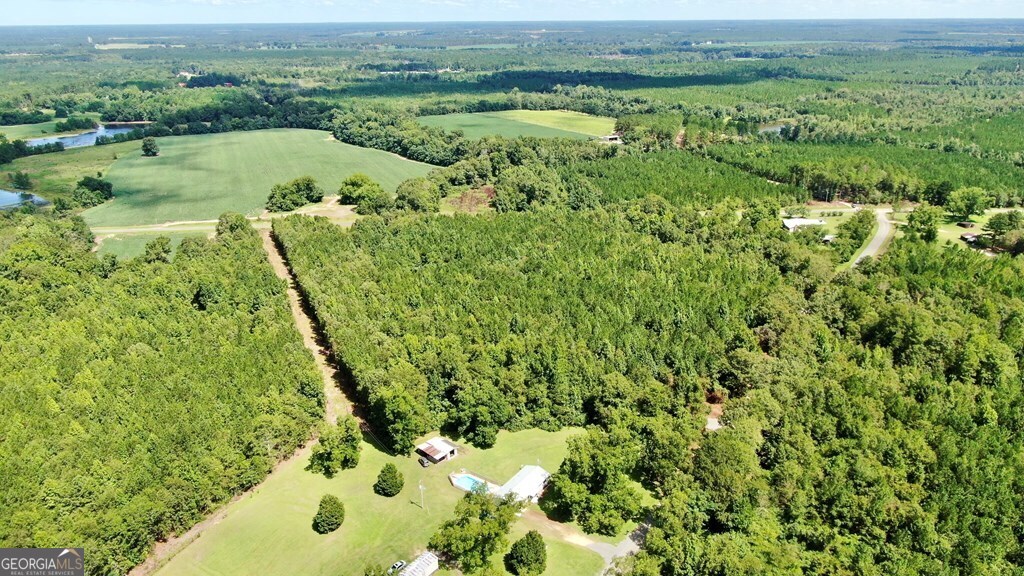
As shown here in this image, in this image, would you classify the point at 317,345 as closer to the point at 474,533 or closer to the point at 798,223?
the point at 474,533

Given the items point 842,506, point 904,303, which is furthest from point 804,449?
point 904,303

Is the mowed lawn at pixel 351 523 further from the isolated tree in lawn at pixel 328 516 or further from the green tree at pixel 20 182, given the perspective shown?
the green tree at pixel 20 182

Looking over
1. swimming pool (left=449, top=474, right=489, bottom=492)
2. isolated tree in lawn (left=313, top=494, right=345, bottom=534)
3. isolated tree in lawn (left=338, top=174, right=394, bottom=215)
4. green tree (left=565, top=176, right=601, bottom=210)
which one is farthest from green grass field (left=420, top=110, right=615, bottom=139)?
isolated tree in lawn (left=313, top=494, right=345, bottom=534)

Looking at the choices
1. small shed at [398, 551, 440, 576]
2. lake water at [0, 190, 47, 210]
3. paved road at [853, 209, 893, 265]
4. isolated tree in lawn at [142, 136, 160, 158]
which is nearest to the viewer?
small shed at [398, 551, 440, 576]

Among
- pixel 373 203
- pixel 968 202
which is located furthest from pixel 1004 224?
pixel 373 203

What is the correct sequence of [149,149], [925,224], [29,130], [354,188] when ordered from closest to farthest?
[925,224] → [354,188] → [149,149] → [29,130]

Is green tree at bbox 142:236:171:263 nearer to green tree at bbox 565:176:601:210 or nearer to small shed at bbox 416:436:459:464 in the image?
small shed at bbox 416:436:459:464

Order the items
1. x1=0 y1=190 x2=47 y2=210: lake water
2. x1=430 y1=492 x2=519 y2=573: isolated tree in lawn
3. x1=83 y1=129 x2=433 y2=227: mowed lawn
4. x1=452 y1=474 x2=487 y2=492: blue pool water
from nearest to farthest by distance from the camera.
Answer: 1. x1=430 y1=492 x2=519 y2=573: isolated tree in lawn
2. x1=452 y1=474 x2=487 y2=492: blue pool water
3. x1=83 y1=129 x2=433 y2=227: mowed lawn
4. x1=0 y1=190 x2=47 y2=210: lake water
